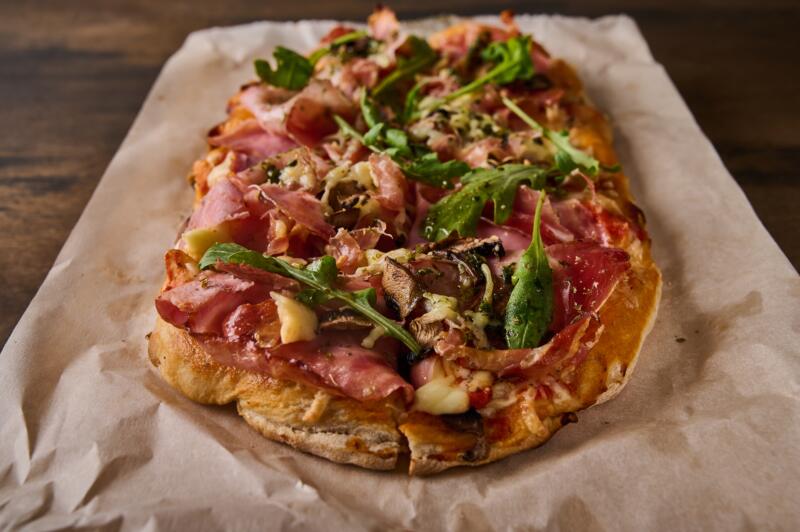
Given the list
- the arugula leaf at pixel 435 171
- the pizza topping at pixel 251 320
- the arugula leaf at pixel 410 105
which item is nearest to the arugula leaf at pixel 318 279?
the pizza topping at pixel 251 320

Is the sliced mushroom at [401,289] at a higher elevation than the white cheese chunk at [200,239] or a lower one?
higher

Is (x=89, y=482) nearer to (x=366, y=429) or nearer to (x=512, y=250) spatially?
(x=366, y=429)

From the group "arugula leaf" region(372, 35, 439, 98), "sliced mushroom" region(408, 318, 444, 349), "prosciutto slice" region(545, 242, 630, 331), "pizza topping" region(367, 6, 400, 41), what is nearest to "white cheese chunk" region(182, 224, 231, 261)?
"sliced mushroom" region(408, 318, 444, 349)

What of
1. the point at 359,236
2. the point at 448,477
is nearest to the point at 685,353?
the point at 448,477

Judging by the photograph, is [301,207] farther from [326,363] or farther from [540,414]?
[540,414]

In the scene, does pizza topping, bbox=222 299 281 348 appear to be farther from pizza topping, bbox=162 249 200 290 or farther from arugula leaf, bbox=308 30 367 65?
arugula leaf, bbox=308 30 367 65

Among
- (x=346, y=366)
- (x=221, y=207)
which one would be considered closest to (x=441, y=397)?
(x=346, y=366)

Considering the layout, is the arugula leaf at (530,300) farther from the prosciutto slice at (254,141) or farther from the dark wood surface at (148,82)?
the dark wood surface at (148,82)
